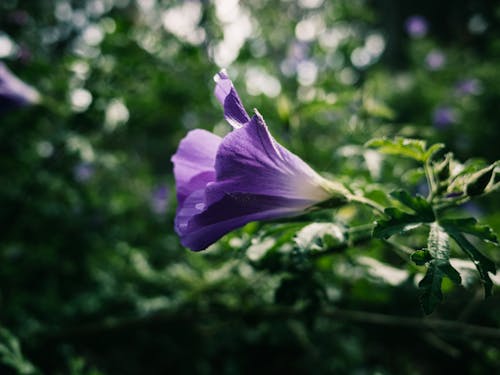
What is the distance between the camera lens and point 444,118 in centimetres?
453

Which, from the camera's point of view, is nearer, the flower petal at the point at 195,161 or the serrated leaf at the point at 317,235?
the serrated leaf at the point at 317,235

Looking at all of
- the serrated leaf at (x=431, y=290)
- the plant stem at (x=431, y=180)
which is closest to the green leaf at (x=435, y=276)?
the serrated leaf at (x=431, y=290)

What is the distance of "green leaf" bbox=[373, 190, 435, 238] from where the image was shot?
839 mm

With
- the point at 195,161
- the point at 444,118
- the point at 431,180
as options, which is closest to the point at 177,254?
the point at 195,161

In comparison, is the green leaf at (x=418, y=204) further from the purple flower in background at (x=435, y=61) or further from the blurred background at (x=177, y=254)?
the purple flower in background at (x=435, y=61)

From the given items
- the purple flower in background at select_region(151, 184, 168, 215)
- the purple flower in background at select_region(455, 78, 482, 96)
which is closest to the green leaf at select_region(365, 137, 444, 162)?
the purple flower in background at select_region(151, 184, 168, 215)

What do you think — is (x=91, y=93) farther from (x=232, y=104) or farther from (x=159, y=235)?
(x=159, y=235)

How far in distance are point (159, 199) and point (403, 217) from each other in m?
3.24

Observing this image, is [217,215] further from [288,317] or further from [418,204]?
[288,317]

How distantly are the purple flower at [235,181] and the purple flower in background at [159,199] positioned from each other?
9.02ft

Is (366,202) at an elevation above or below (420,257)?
above

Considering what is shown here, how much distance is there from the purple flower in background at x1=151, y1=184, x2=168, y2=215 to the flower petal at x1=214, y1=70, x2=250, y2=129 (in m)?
2.90

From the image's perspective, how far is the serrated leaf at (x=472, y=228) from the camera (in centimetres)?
84

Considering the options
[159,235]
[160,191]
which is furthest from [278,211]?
[160,191]
